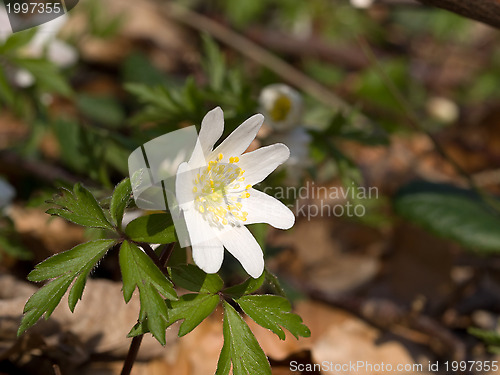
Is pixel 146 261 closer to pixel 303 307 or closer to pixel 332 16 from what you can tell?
pixel 303 307

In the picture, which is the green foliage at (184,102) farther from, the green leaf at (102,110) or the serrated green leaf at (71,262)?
the green leaf at (102,110)

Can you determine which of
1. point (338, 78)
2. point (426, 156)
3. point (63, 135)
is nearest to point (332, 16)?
point (338, 78)

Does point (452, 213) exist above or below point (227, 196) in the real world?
below

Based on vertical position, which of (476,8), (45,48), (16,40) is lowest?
(45,48)

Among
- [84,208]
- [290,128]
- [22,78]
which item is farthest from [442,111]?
[84,208]

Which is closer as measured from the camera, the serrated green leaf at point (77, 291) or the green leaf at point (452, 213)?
the serrated green leaf at point (77, 291)

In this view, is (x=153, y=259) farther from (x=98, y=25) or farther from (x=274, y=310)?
(x=98, y=25)


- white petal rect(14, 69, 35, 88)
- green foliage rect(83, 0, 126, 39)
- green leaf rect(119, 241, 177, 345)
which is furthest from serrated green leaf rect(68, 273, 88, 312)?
green foliage rect(83, 0, 126, 39)

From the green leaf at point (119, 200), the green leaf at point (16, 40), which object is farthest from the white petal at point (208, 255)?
the green leaf at point (16, 40)
